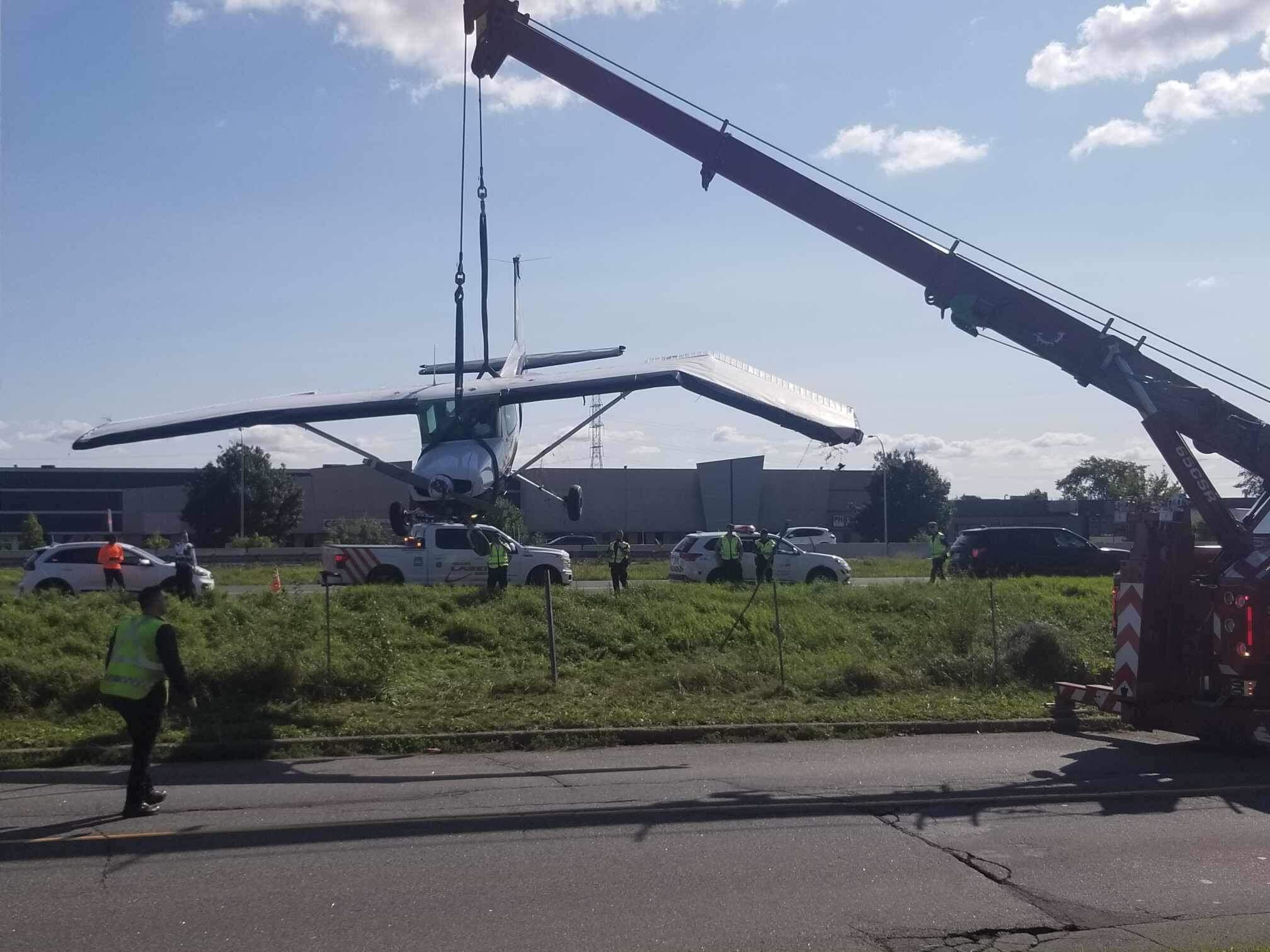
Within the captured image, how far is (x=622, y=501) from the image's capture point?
76.9 metres

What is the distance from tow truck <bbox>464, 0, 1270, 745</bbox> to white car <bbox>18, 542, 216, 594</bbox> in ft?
51.4

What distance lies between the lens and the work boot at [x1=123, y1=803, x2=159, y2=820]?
8383 mm

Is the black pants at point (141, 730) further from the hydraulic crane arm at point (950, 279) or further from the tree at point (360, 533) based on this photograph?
the tree at point (360, 533)

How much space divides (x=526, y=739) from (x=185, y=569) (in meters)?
7.82

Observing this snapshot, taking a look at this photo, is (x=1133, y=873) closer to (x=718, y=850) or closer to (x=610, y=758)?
(x=718, y=850)

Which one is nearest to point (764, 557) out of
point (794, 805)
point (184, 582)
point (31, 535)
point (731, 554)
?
point (731, 554)

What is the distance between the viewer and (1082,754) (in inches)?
450

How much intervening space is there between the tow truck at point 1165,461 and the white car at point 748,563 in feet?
50.9

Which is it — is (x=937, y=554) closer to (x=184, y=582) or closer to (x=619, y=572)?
(x=619, y=572)

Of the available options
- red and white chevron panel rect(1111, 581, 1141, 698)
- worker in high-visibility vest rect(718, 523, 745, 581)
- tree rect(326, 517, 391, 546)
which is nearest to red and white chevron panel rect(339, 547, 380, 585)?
worker in high-visibility vest rect(718, 523, 745, 581)

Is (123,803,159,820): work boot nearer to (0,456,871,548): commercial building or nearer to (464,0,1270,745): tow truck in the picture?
(464,0,1270,745): tow truck

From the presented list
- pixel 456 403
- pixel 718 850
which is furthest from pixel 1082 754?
pixel 456 403

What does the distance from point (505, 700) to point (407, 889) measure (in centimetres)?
746

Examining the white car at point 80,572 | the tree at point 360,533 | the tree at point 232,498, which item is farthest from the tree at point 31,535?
the white car at point 80,572
